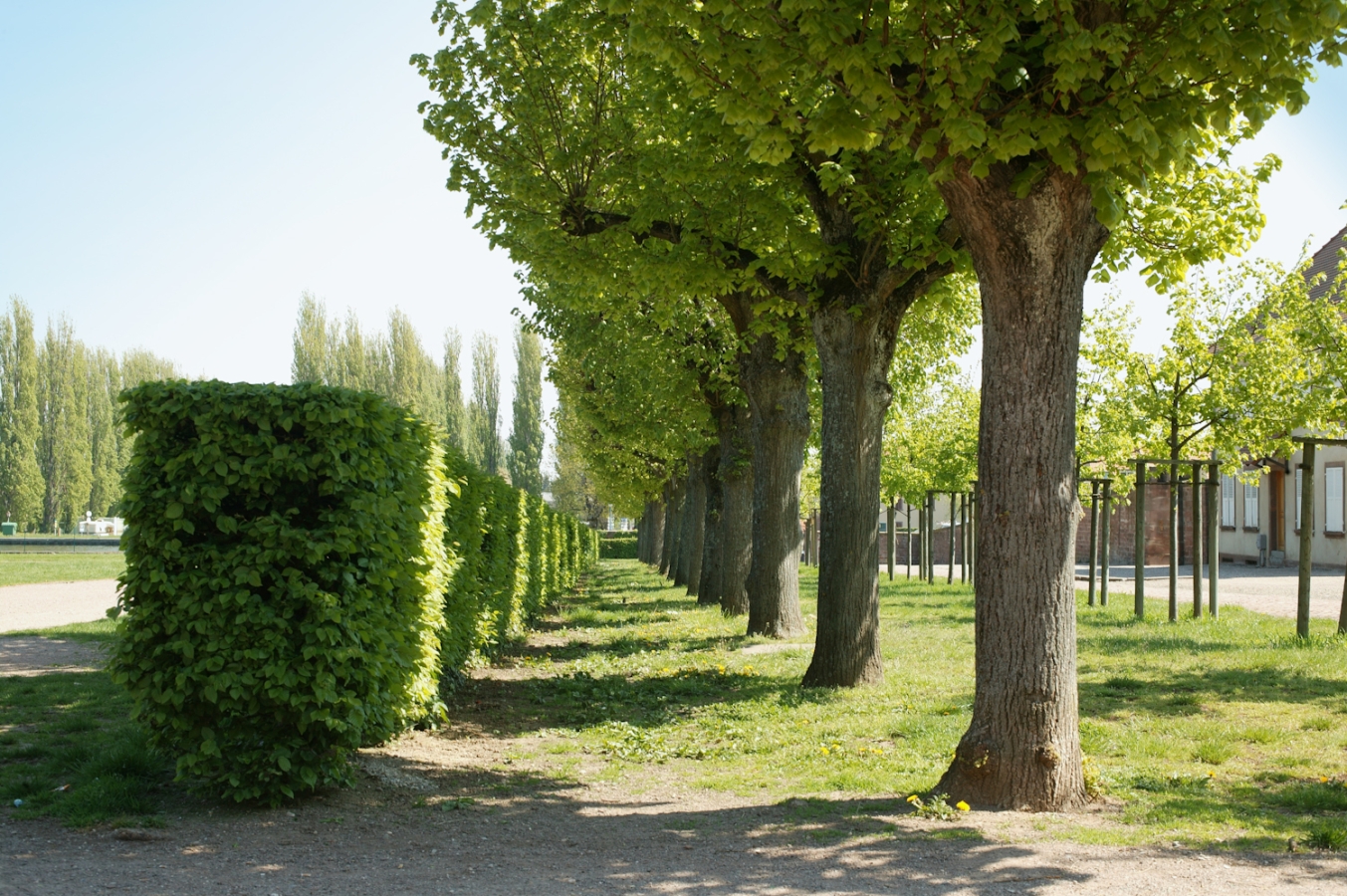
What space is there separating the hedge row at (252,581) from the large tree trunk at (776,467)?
26.7ft

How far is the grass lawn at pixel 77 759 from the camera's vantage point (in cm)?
565

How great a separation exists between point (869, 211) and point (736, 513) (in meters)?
9.39

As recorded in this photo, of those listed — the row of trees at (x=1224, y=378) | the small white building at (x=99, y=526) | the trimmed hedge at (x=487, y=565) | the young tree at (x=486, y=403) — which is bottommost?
the small white building at (x=99, y=526)

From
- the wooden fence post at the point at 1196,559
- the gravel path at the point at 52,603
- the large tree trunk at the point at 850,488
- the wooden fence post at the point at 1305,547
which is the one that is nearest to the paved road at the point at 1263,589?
the wooden fence post at the point at 1196,559

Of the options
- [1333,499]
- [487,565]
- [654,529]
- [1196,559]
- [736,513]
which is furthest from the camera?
[654,529]

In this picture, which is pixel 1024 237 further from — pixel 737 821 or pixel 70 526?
pixel 70 526

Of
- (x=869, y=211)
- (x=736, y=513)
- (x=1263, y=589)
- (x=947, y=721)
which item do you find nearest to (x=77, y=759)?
(x=947, y=721)

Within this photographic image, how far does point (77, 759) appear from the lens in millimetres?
6680

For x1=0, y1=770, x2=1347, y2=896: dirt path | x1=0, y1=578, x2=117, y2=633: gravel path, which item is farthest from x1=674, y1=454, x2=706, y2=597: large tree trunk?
x1=0, y1=770, x2=1347, y2=896: dirt path

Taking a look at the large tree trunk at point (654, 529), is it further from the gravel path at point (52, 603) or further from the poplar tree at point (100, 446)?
the poplar tree at point (100, 446)

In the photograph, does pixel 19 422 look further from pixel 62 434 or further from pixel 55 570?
pixel 55 570

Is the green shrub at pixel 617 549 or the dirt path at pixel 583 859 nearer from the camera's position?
the dirt path at pixel 583 859

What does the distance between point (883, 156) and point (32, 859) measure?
7945 millimetres

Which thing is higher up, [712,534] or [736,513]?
[736,513]
